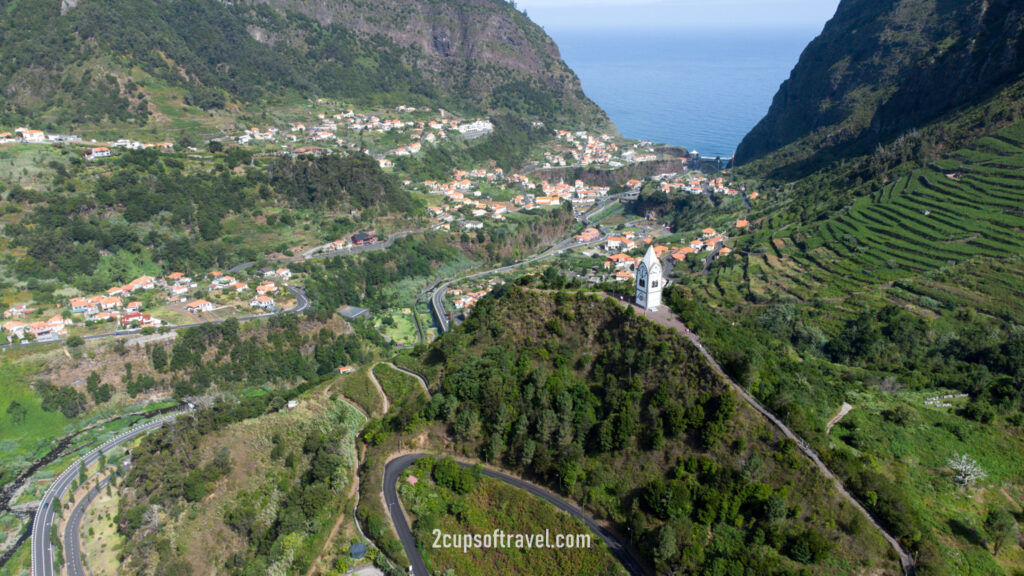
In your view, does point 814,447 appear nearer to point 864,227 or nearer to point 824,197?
point 864,227

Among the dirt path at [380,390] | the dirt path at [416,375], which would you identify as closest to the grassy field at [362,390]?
the dirt path at [380,390]

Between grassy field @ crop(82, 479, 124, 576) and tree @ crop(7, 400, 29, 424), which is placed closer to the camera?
Answer: grassy field @ crop(82, 479, 124, 576)

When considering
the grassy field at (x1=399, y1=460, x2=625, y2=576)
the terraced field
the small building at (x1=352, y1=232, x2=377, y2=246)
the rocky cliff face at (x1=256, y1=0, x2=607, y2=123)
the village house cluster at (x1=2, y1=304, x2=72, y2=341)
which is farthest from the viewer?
the rocky cliff face at (x1=256, y1=0, x2=607, y2=123)

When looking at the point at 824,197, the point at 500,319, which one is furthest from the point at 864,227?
the point at 500,319

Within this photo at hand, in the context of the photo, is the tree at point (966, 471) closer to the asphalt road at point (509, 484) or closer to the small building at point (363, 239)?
the asphalt road at point (509, 484)

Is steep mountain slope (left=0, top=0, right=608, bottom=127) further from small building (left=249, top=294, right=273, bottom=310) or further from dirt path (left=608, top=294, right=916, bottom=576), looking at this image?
dirt path (left=608, top=294, right=916, bottom=576)

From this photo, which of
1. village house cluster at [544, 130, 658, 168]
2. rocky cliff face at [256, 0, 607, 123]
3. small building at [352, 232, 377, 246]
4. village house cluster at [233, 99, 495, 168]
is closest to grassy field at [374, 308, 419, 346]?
small building at [352, 232, 377, 246]
